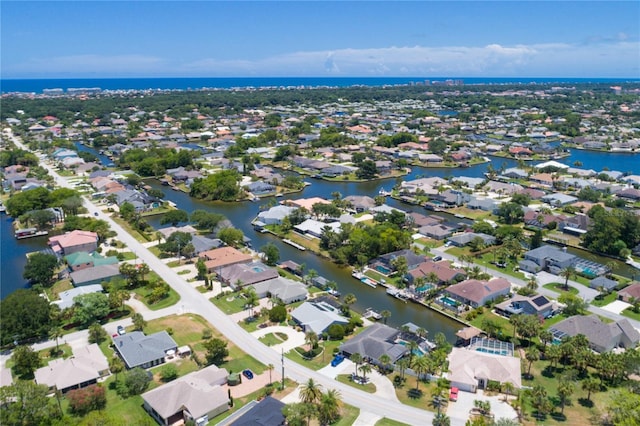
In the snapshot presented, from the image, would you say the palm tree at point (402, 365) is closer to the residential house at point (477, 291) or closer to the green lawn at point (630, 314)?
the residential house at point (477, 291)

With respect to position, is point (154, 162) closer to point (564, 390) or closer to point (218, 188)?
point (218, 188)

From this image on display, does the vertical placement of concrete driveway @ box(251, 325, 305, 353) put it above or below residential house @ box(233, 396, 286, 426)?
below

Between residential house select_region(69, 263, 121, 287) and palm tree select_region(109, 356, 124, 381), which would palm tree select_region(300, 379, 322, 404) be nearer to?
palm tree select_region(109, 356, 124, 381)

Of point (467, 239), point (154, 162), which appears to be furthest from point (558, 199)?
point (154, 162)

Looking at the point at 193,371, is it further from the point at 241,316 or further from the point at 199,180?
the point at 199,180

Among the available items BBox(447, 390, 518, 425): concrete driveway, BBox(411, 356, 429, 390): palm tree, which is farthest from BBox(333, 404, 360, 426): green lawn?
BBox(447, 390, 518, 425): concrete driveway

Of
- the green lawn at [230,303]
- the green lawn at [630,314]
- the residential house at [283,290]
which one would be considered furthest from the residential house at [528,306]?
the green lawn at [230,303]
